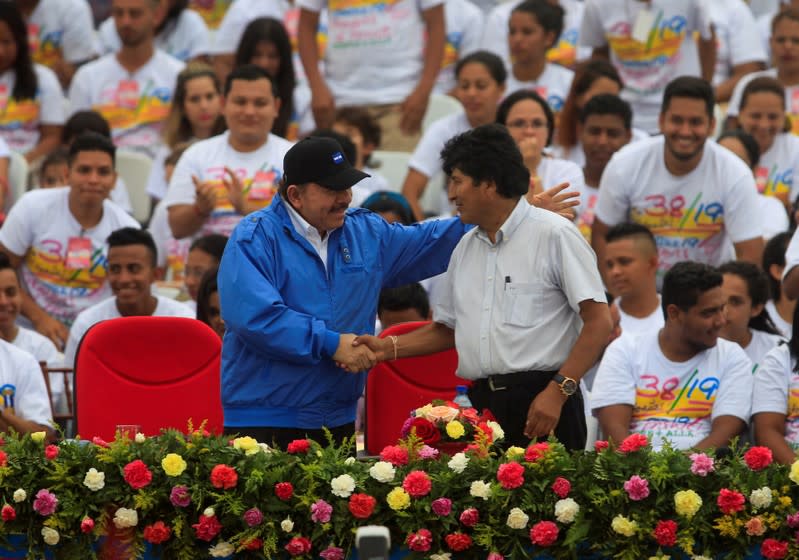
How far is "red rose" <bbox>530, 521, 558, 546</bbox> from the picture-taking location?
183 inches

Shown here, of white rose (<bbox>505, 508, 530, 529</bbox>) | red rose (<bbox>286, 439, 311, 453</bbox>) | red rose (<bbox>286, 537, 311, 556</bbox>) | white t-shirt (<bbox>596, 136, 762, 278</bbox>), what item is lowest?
red rose (<bbox>286, 537, 311, 556</bbox>)

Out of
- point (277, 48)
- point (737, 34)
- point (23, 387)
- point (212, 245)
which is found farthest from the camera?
point (737, 34)

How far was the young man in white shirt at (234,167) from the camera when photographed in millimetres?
8578

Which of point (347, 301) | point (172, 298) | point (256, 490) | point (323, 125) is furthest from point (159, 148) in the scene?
point (256, 490)

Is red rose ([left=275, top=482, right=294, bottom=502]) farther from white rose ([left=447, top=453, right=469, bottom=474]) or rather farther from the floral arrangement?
white rose ([left=447, top=453, right=469, bottom=474])

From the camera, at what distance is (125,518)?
4781mm

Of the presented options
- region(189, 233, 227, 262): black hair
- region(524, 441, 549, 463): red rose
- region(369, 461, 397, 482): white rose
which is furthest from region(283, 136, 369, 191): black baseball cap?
region(189, 233, 227, 262): black hair

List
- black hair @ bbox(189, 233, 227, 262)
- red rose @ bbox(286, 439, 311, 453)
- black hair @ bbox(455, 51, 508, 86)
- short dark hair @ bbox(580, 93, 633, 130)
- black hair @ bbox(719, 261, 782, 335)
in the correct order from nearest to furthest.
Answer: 1. red rose @ bbox(286, 439, 311, 453)
2. black hair @ bbox(719, 261, 782, 335)
3. black hair @ bbox(189, 233, 227, 262)
4. short dark hair @ bbox(580, 93, 633, 130)
5. black hair @ bbox(455, 51, 508, 86)

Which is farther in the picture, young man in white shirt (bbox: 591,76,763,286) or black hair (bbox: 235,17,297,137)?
black hair (bbox: 235,17,297,137)

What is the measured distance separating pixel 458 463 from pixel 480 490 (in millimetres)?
153

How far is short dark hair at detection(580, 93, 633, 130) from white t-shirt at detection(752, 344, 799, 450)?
2903 millimetres

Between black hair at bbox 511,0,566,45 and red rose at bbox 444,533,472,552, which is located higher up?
black hair at bbox 511,0,566,45

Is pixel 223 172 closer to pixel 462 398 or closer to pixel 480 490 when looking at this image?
pixel 462 398

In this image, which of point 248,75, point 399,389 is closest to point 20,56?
point 248,75
